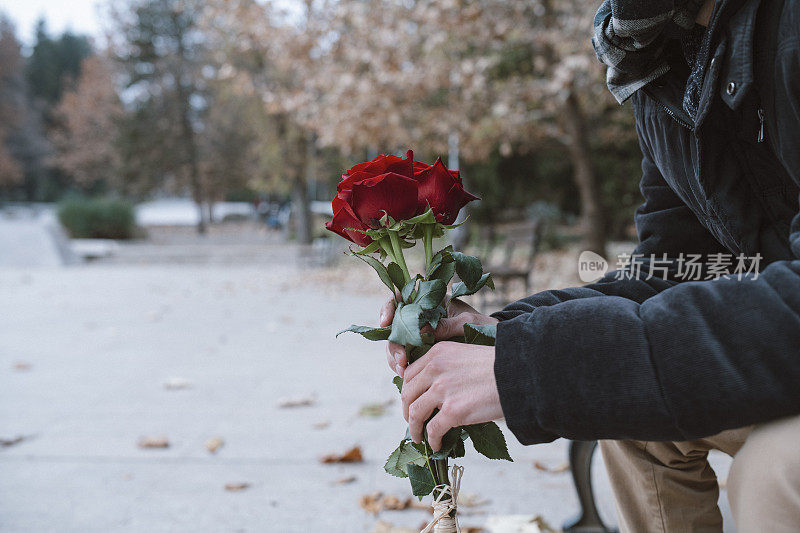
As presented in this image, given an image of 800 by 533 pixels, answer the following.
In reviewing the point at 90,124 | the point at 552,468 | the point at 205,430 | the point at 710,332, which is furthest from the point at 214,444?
the point at 90,124

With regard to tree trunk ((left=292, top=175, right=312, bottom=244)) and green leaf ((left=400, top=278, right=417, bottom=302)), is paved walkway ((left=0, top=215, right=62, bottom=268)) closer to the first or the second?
tree trunk ((left=292, top=175, right=312, bottom=244))

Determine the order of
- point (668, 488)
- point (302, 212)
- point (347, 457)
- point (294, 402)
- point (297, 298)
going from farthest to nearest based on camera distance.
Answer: point (302, 212), point (297, 298), point (294, 402), point (347, 457), point (668, 488)

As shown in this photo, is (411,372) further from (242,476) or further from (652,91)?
(242,476)

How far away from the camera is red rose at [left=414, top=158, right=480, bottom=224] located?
1.29 metres

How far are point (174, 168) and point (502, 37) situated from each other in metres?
23.0

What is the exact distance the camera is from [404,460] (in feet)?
4.24

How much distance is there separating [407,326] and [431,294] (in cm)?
9

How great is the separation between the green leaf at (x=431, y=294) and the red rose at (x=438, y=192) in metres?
0.15

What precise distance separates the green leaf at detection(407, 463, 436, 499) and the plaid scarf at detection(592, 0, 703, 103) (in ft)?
→ 2.98

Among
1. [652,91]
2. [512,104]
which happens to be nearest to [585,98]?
[512,104]

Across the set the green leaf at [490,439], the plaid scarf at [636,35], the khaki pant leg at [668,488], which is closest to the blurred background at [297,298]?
the khaki pant leg at [668,488]

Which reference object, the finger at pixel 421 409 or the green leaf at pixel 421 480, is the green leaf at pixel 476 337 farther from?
the green leaf at pixel 421 480

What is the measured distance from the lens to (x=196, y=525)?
267 cm

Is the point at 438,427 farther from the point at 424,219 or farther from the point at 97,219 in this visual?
the point at 97,219
